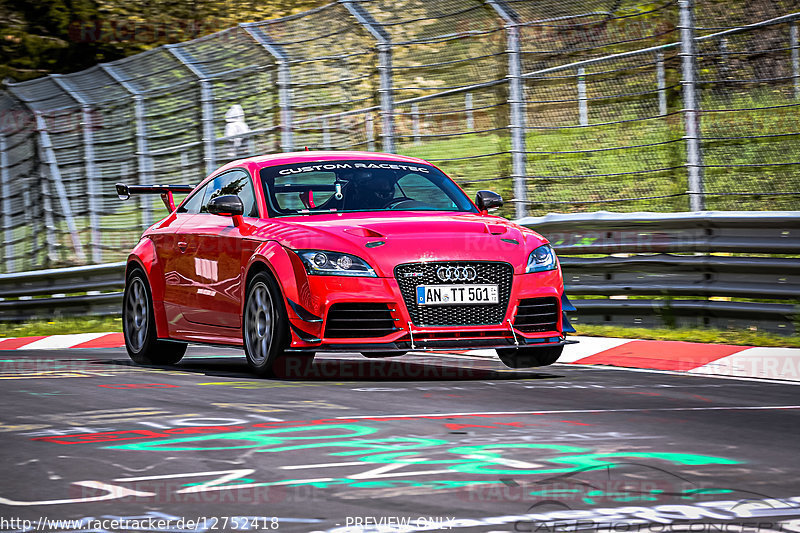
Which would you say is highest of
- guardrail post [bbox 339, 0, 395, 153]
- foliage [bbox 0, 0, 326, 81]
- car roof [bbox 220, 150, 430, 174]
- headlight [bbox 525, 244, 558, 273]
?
foliage [bbox 0, 0, 326, 81]

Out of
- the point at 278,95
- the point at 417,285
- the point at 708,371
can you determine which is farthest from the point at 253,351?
the point at 278,95

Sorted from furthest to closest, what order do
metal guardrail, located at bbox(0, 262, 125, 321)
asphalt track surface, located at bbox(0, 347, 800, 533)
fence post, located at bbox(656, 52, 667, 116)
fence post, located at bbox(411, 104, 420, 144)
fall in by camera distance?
metal guardrail, located at bbox(0, 262, 125, 321), fence post, located at bbox(411, 104, 420, 144), fence post, located at bbox(656, 52, 667, 116), asphalt track surface, located at bbox(0, 347, 800, 533)

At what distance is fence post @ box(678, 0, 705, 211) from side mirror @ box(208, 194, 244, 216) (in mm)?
4204

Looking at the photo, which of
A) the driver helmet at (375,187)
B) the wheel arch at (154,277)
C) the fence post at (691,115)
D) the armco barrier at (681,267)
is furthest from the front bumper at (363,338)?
the fence post at (691,115)

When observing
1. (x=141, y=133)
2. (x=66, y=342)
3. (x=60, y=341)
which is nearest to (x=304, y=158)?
(x=66, y=342)

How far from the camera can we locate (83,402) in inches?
328

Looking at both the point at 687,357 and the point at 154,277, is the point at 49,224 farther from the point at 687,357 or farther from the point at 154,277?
the point at 687,357

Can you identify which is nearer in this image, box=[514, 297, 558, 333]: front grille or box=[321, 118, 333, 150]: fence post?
box=[514, 297, 558, 333]: front grille

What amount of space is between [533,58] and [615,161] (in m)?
1.26

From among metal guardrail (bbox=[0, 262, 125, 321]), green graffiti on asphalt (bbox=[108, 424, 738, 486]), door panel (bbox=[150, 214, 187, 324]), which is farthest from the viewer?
metal guardrail (bbox=[0, 262, 125, 321])

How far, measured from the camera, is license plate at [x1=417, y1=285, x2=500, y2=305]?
8977 millimetres

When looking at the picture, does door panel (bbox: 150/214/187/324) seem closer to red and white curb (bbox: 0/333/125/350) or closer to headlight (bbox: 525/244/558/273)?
headlight (bbox: 525/244/558/273)

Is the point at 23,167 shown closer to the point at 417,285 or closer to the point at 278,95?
the point at 278,95

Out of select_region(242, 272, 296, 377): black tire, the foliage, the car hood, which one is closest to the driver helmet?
the car hood
